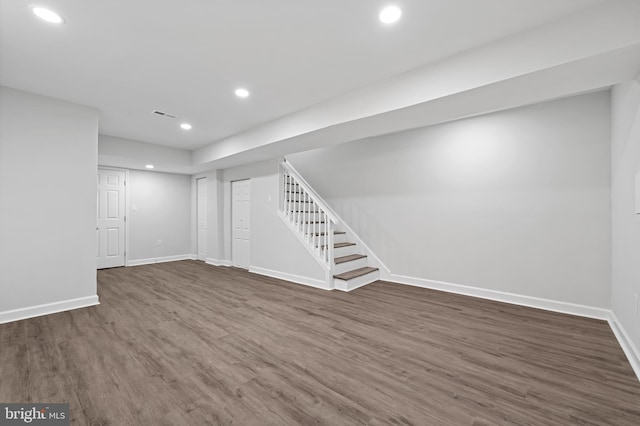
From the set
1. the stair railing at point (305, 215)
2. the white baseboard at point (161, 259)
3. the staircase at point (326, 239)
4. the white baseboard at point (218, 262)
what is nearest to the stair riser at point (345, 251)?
the staircase at point (326, 239)

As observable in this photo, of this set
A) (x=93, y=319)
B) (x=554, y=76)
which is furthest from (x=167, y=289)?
(x=554, y=76)

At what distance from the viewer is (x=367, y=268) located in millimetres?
4969

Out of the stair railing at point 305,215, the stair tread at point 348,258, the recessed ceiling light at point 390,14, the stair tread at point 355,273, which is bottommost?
the stair tread at point 355,273

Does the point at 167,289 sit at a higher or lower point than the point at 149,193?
lower

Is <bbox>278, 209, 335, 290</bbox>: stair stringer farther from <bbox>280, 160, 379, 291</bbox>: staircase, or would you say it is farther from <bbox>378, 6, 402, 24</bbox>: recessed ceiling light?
<bbox>378, 6, 402, 24</bbox>: recessed ceiling light

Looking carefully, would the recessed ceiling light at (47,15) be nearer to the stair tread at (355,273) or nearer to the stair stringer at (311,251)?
the stair stringer at (311,251)

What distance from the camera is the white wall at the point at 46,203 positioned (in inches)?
121

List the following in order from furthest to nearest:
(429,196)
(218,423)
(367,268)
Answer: (367,268) < (429,196) < (218,423)

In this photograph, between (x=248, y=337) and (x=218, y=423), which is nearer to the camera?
(x=218, y=423)

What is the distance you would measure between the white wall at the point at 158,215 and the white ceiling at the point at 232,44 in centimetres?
359

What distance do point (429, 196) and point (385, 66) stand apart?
7.75ft

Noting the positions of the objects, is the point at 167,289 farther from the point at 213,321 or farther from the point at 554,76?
the point at 554,76
